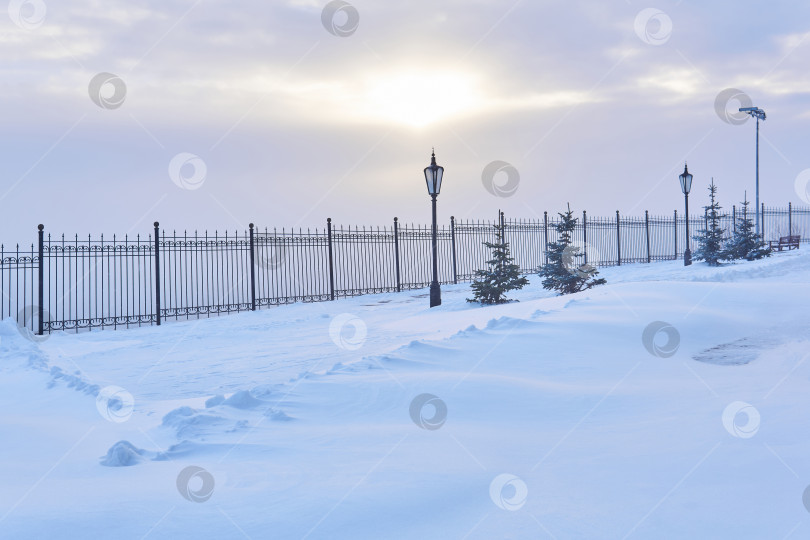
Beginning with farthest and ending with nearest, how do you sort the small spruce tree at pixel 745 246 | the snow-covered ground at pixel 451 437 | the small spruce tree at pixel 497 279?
the small spruce tree at pixel 745 246 → the small spruce tree at pixel 497 279 → the snow-covered ground at pixel 451 437

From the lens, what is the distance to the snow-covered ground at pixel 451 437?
11.8 feet

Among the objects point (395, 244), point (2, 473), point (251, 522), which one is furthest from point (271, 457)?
point (395, 244)

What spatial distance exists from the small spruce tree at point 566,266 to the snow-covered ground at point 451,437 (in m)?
5.94

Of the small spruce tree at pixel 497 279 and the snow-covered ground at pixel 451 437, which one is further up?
the small spruce tree at pixel 497 279

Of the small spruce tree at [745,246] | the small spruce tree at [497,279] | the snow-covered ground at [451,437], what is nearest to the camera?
the snow-covered ground at [451,437]

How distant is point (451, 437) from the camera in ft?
16.2

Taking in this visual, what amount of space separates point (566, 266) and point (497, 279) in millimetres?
1840

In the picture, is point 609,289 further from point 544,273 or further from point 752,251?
point 752,251

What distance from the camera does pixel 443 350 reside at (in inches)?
304

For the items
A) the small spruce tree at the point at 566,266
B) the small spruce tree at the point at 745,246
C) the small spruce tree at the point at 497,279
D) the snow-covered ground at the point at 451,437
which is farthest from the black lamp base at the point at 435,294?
the small spruce tree at the point at 745,246

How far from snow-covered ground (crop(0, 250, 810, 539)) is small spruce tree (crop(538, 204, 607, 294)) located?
5936mm

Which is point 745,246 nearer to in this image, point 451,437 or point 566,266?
point 566,266

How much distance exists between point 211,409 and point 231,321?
37.7ft

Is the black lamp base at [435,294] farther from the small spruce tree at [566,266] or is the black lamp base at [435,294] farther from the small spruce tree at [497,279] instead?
the small spruce tree at [566,266]
